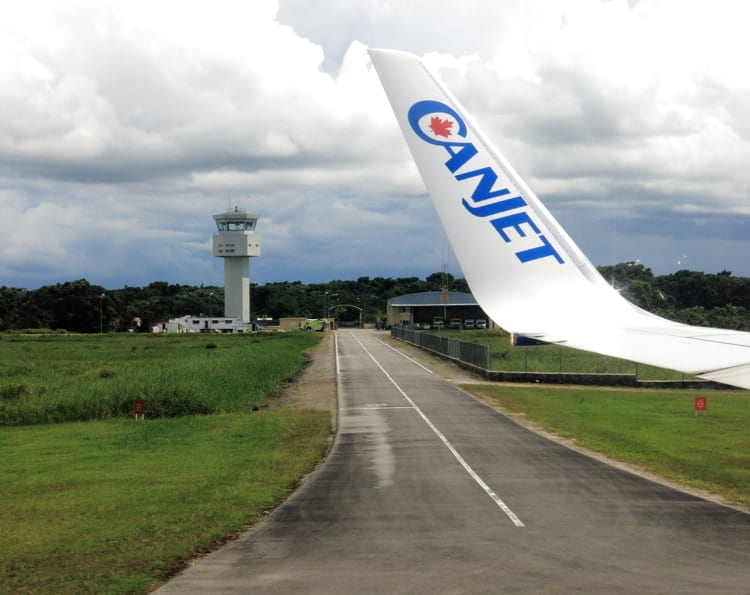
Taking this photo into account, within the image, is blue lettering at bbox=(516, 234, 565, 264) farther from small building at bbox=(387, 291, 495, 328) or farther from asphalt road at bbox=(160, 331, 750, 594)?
small building at bbox=(387, 291, 495, 328)

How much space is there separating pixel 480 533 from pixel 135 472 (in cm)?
1185

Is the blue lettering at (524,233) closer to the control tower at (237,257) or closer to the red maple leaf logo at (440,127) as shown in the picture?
the red maple leaf logo at (440,127)

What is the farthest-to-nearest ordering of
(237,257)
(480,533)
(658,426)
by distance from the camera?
1. (237,257)
2. (658,426)
3. (480,533)

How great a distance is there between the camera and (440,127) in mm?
9680

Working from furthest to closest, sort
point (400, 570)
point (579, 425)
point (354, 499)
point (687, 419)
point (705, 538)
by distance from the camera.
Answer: point (687, 419) < point (579, 425) < point (354, 499) < point (705, 538) < point (400, 570)

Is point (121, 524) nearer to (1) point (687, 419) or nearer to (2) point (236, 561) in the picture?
(2) point (236, 561)

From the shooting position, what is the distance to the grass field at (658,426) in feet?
81.8

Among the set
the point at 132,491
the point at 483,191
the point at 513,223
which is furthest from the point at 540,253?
the point at 132,491

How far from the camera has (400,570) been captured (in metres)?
14.0

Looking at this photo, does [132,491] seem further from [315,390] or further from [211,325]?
[211,325]

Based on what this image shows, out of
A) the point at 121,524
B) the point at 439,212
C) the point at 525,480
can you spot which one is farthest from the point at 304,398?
the point at 439,212

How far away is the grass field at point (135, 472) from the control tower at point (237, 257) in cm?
14285

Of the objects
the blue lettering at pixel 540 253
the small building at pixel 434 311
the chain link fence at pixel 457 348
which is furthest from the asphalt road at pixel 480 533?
the small building at pixel 434 311

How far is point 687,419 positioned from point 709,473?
14.1 metres
